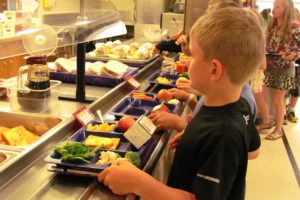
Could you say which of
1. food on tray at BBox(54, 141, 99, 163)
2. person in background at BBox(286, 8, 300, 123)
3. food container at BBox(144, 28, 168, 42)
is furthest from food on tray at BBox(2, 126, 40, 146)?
person in background at BBox(286, 8, 300, 123)

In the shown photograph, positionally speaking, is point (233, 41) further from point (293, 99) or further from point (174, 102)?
point (293, 99)

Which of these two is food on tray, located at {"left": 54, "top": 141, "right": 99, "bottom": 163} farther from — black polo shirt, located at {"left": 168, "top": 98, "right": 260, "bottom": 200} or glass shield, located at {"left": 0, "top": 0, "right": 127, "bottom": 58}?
glass shield, located at {"left": 0, "top": 0, "right": 127, "bottom": 58}

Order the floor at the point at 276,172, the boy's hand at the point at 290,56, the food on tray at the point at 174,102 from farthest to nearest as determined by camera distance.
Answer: the boy's hand at the point at 290,56 < the floor at the point at 276,172 < the food on tray at the point at 174,102

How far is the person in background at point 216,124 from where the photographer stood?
0.96 metres

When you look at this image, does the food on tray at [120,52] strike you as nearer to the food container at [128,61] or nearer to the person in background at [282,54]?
the food container at [128,61]

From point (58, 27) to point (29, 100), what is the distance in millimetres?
356

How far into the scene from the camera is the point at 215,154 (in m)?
0.95

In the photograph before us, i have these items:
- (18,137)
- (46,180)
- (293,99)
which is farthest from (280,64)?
(46,180)

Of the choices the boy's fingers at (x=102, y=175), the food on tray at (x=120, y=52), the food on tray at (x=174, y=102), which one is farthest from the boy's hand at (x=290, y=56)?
the boy's fingers at (x=102, y=175)

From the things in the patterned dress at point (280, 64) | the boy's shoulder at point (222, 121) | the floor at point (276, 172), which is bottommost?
the floor at point (276, 172)

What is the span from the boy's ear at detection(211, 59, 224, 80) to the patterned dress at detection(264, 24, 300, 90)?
3479 mm

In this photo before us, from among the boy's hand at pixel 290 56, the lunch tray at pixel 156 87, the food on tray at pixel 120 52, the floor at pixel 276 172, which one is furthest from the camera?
the boy's hand at pixel 290 56

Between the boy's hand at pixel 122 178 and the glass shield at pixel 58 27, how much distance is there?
567mm

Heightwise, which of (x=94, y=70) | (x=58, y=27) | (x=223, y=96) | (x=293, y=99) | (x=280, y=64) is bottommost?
(x=293, y=99)
